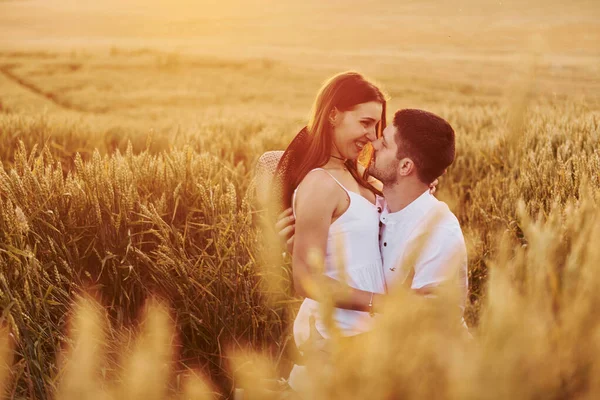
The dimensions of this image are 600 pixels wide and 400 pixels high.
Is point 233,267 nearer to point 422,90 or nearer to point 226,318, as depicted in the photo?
point 226,318

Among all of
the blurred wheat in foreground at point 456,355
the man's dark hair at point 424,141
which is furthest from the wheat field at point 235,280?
the man's dark hair at point 424,141

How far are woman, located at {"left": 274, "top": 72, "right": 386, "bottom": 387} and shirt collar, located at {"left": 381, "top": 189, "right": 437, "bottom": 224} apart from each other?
0.10 m

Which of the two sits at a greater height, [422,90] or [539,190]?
[539,190]

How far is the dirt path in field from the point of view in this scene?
17.3 m

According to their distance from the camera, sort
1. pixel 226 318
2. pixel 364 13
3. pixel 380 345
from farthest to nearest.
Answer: pixel 364 13 → pixel 226 318 → pixel 380 345

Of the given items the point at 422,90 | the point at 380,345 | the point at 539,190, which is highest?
the point at 380,345

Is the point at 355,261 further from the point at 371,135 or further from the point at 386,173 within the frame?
the point at 371,135

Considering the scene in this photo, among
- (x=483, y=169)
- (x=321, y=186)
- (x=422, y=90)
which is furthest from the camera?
(x=422, y=90)

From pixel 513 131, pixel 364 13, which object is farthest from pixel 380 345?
pixel 364 13

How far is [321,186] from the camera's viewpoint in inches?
93.7

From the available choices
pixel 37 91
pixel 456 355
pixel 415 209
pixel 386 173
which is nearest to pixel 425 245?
pixel 415 209

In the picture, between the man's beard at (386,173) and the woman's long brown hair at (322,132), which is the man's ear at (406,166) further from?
the woman's long brown hair at (322,132)

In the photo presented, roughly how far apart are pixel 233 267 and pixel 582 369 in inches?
73.2

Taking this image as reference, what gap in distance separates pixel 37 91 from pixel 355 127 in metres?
19.8
